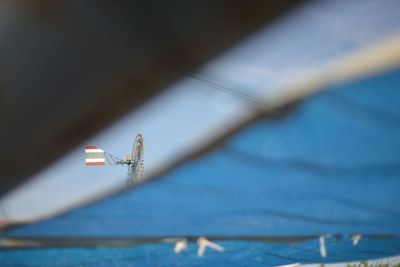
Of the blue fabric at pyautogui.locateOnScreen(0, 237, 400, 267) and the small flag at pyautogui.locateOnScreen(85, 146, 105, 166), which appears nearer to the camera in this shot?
the small flag at pyautogui.locateOnScreen(85, 146, 105, 166)

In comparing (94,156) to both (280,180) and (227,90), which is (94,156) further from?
(280,180)

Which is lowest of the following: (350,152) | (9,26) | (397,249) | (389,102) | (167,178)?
(397,249)

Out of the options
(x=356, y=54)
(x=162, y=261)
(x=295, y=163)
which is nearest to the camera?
(x=356, y=54)

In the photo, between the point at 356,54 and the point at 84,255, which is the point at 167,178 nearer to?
the point at 84,255

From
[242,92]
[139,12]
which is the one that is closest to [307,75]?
[242,92]

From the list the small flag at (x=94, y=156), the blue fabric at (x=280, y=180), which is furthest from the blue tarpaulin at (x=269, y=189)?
the small flag at (x=94, y=156)

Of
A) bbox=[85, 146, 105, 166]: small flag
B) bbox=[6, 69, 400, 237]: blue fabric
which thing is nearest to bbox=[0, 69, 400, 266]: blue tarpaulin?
bbox=[6, 69, 400, 237]: blue fabric

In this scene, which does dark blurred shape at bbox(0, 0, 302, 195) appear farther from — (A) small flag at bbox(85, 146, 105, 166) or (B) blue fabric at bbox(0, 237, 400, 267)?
(B) blue fabric at bbox(0, 237, 400, 267)
